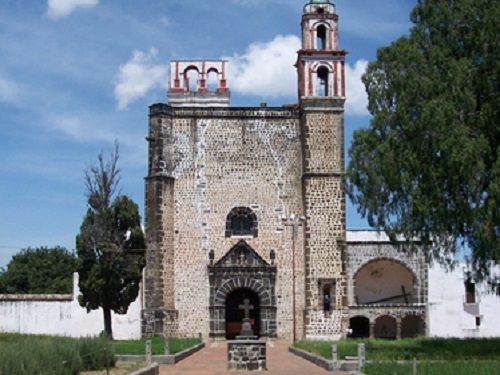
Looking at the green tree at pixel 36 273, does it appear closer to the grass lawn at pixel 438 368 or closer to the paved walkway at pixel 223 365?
the paved walkway at pixel 223 365

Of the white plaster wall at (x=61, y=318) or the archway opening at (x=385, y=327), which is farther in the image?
the archway opening at (x=385, y=327)

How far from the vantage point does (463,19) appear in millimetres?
23688

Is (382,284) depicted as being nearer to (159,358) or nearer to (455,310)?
(455,310)

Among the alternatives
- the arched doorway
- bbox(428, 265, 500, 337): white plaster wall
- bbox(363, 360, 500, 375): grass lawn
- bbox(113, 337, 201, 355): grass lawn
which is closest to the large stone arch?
the arched doorway

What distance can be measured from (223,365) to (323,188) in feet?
44.2

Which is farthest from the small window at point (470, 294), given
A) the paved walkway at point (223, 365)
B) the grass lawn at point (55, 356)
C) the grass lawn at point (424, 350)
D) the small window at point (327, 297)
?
the grass lawn at point (55, 356)

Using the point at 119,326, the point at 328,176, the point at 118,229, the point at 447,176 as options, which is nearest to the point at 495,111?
the point at 447,176

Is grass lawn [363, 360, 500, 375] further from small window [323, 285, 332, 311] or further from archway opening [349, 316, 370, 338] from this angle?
archway opening [349, 316, 370, 338]

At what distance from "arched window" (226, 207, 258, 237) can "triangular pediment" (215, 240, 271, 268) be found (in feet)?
2.53

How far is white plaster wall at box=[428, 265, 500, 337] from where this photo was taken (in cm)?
3850

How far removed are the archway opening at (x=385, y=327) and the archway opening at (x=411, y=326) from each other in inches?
18.6

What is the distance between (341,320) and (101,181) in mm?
11173

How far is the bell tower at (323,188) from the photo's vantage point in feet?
114

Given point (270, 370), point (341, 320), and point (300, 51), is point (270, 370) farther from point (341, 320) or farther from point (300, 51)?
point (300, 51)
